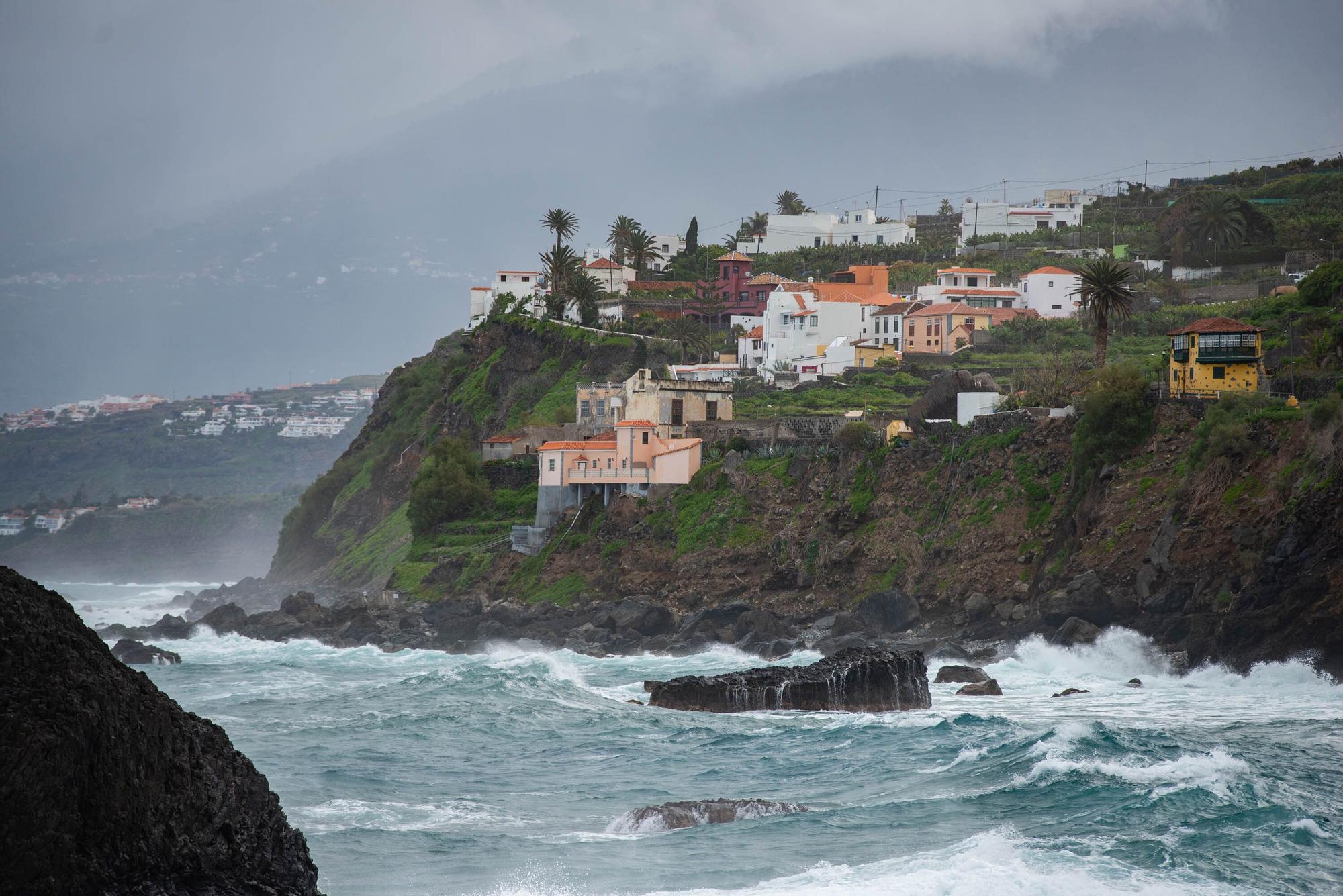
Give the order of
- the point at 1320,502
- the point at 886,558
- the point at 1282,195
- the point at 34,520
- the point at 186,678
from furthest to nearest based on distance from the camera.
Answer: the point at 34,520 < the point at 1282,195 < the point at 886,558 < the point at 186,678 < the point at 1320,502

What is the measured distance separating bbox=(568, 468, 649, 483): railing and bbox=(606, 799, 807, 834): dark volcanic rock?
4348 centimetres

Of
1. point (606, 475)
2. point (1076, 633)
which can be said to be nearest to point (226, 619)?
point (606, 475)

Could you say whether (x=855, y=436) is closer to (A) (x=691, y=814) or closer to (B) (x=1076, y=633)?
(B) (x=1076, y=633)

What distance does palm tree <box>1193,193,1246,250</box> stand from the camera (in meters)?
95.2

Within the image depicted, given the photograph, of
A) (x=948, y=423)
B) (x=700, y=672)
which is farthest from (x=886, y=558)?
(x=700, y=672)

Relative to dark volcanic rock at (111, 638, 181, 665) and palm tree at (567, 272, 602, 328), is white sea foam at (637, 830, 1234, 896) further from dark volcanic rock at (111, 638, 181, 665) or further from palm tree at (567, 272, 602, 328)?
palm tree at (567, 272, 602, 328)

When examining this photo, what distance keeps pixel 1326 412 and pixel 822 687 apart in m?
17.8

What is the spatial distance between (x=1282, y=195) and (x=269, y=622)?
84233 millimetres

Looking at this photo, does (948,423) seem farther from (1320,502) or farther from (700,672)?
(1320,502)

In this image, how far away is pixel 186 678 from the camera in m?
54.2

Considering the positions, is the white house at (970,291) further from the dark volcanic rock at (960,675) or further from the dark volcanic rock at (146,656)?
the dark volcanic rock at (146,656)

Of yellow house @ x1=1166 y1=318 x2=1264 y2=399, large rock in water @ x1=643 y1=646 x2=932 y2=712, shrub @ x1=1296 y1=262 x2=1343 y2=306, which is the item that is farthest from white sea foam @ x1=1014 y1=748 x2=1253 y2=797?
shrub @ x1=1296 y1=262 x2=1343 y2=306

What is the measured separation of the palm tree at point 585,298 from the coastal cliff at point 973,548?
1017 inches

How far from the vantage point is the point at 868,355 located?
286 feet
